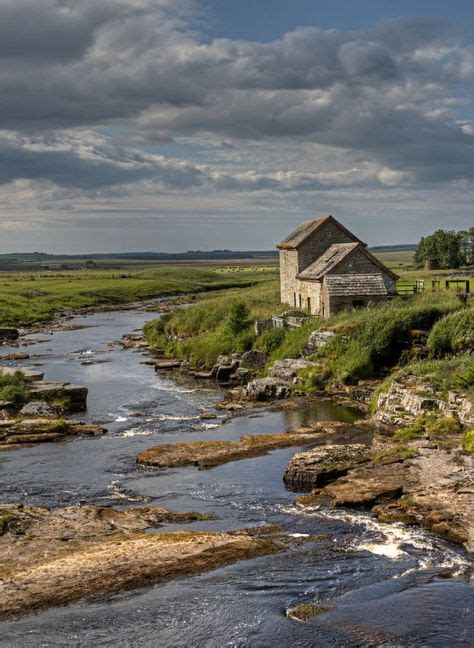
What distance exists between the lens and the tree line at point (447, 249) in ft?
363

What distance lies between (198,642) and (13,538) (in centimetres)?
686

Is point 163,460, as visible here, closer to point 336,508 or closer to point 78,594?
point 336,508

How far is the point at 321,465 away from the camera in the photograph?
2338cm

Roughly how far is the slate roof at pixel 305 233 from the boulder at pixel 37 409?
27576 mm

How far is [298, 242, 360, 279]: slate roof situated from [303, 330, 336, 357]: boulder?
862 centimetres

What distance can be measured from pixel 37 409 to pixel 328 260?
26.7 m

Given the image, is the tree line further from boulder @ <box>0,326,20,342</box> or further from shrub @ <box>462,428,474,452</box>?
shrub @ <box>462,428,474,452</box>

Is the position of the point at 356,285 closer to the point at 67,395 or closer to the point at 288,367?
the point at 288,367

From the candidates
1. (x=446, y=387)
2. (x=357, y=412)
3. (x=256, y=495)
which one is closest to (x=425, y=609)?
(x=256, y=495)

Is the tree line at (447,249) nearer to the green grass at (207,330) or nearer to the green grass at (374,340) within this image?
the green grass at (207,330)

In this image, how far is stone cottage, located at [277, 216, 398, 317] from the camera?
48375 mm

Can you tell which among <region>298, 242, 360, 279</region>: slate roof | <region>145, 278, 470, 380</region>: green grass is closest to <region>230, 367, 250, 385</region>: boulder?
<region>145, 278, 470, 380</region>: green grass

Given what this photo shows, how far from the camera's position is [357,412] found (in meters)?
33.8

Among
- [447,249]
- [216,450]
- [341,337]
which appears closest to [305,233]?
[341,337]
